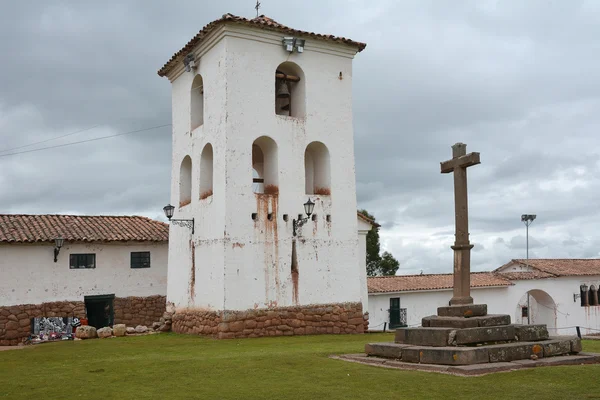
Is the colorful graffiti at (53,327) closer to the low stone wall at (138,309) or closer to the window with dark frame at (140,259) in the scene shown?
the low stone wall at (138,309)

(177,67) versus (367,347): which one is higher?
(177,67)

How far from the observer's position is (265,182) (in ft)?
59.8

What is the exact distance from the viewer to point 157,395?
8094 mm

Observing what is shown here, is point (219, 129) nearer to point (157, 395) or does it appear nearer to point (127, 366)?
point (127, 366)

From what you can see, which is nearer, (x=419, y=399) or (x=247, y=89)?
(x=419, y=399)

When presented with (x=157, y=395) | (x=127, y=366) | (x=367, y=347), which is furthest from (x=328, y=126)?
(x=157, y=395)

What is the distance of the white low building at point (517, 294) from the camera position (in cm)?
2880

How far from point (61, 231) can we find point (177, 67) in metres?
7.03

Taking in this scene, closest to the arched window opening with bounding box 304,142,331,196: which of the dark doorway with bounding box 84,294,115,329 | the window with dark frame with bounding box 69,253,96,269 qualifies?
the window with dark frame with bounding box 69,253,96,269

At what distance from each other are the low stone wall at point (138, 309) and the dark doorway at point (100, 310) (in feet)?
0.84

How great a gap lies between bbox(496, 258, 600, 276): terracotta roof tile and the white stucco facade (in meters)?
19.7

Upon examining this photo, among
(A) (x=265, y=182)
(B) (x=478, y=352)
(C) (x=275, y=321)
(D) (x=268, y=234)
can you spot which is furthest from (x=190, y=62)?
(B) (x=478, y=352)

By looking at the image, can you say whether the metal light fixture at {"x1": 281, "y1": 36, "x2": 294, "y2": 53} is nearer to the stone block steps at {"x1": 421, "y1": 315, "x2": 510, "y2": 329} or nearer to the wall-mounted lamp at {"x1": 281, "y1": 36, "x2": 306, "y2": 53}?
the wall-mounted lamp at {"x1": 281, "y1": 36, "x2": 306, "y2": 53}

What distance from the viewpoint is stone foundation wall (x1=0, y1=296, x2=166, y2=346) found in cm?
1978
